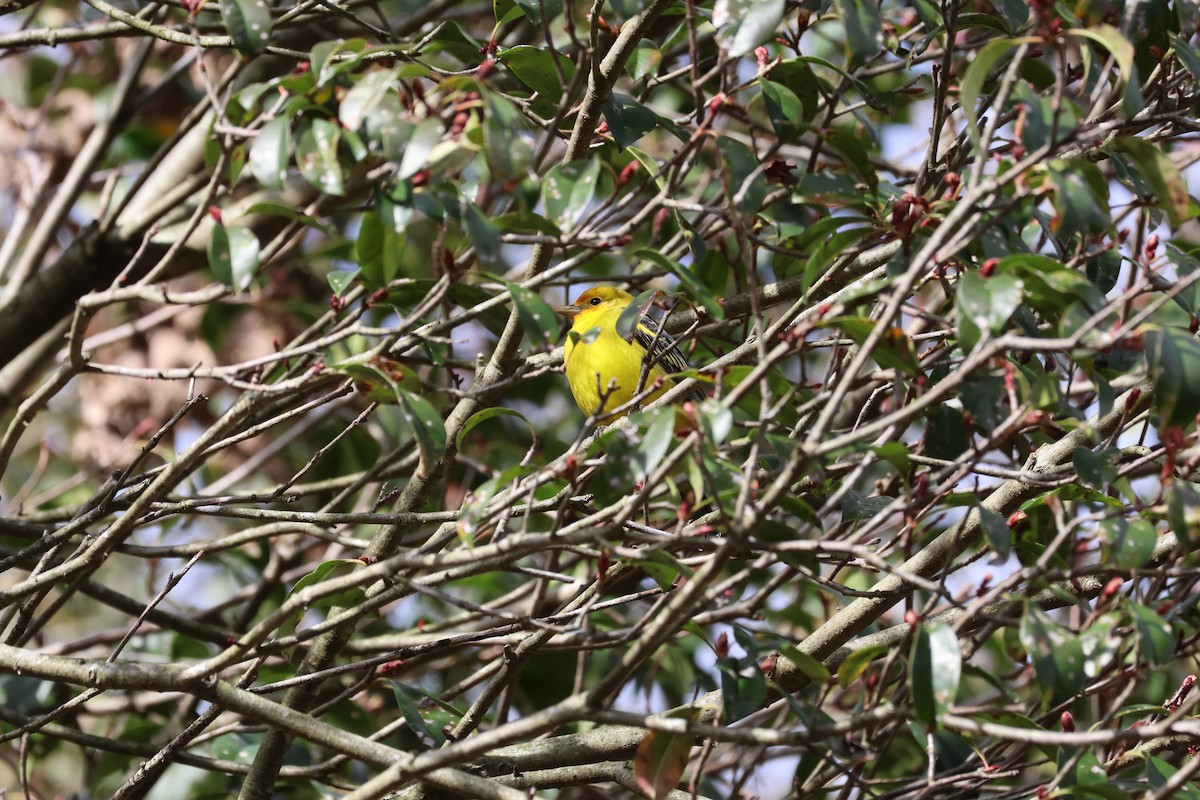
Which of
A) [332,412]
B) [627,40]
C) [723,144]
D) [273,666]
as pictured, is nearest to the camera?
[723,144]

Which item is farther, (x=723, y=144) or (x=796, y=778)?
(x=796, y=778)

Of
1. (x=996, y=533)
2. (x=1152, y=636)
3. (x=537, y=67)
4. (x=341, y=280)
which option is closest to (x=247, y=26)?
(x=341, y=280)

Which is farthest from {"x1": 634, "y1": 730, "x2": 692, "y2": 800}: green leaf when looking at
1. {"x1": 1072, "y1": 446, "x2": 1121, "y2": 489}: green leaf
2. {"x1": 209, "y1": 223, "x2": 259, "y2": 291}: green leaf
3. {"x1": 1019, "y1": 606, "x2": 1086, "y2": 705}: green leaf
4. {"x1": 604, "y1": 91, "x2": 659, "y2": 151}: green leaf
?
{"x1": 604, "y1": 91, "x2": 659, "y2": 151}: green leaf

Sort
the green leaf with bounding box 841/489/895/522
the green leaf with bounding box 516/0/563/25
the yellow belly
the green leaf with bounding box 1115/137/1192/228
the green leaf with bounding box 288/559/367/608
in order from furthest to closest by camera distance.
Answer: the yellow belly, the green leaf with bounding box 516/0/563/25, the green leaf with bounding box 288/559/367/608, the green leaf with bounding box 841/489/895/522, the green leaf with bounding box 1115/137/1192/228

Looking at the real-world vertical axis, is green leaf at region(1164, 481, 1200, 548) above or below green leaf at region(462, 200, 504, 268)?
below

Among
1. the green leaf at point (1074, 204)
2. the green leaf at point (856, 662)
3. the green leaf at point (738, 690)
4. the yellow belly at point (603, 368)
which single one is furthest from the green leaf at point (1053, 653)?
the yellow belly at point (603, 368)

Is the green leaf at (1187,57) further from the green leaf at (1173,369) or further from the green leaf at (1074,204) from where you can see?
the green leaf at (1173,369)

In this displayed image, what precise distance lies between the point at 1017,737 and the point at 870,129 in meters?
1.73

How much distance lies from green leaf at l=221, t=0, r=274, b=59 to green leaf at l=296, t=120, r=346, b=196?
308 mm

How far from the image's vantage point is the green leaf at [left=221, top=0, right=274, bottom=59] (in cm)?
231

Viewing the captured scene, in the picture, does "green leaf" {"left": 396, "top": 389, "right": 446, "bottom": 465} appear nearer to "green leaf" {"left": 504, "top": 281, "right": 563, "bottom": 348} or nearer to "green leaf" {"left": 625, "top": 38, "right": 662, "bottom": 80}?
"green leaf" {"left": 504, "top": 281, "right": 563, "bottom": 348}

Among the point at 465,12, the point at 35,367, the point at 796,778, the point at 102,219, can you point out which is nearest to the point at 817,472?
the point at 796,778

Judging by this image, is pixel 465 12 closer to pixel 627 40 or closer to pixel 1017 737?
pixel 627 40

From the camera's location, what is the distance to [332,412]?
4.80 meters
